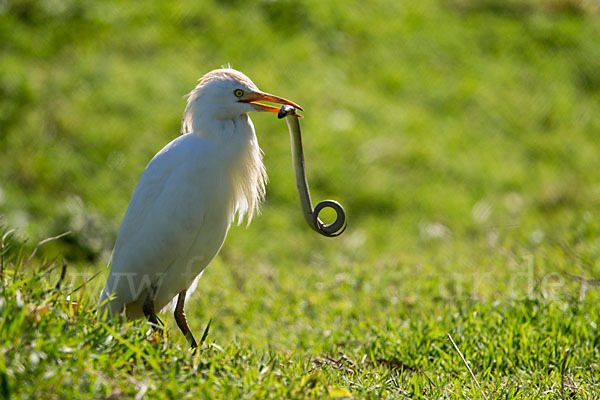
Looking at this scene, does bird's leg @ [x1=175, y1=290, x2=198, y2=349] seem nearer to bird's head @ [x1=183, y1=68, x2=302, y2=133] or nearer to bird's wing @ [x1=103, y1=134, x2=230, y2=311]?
bird's wing @ [x1=103, y1=134, x2=230, y2=311]

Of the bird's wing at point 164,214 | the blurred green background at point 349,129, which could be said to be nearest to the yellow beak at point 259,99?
the bird's wing at point 164,214

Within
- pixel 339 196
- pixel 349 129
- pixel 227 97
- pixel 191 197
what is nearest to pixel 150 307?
pixel 191 197

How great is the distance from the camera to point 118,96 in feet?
27.7

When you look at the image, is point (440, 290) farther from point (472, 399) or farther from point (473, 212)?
point (473, 212)

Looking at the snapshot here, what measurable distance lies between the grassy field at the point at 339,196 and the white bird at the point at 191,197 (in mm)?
371

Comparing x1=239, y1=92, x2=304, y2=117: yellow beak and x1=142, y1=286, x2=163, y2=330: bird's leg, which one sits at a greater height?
x1=239, y1=92, x2=304, y2=117: yellow beak

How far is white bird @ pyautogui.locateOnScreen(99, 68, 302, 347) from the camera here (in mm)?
3842

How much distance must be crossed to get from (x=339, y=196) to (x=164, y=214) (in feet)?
13.9

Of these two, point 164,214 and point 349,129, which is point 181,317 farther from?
point 349,129

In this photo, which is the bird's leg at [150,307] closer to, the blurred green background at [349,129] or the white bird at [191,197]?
the white bird at [191,197]

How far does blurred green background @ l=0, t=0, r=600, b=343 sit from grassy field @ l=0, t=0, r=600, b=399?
27mm

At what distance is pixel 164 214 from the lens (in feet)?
12.8

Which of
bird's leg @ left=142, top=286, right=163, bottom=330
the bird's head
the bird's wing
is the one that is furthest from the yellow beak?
bird's leg @ left=142, top=286, right=163, bottom=330

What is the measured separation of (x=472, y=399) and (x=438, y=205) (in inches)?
194
